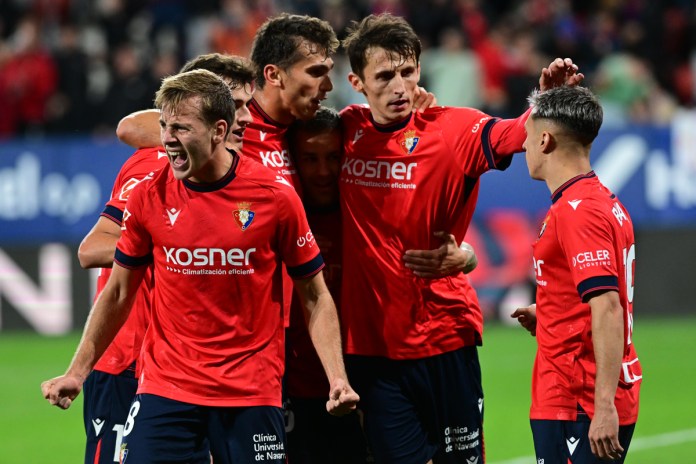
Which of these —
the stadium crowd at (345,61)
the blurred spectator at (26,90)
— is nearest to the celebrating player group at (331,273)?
the stadium crowd at (345,61)

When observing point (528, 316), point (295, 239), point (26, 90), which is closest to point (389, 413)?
point (528, 316)

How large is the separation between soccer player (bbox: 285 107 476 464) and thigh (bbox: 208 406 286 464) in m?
1.26

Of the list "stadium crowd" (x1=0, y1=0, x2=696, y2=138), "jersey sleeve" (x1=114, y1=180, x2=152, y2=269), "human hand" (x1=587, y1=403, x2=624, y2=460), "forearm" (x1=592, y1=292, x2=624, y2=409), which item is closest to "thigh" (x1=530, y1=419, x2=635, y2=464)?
"human hand" (x1=587, y1=403, x2=624, y2=460)

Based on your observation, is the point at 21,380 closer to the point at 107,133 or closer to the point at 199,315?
the point at 107,133

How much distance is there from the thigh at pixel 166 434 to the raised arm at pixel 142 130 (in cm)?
158

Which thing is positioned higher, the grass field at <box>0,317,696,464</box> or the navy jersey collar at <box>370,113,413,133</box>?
the navy jersey collar at <box>370,113,413,133</box>

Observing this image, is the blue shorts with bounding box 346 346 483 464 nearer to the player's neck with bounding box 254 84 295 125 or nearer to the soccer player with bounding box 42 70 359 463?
the soccer player with bounding box 42 70 359 463

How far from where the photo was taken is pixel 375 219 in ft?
21.1

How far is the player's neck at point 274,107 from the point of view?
256 inches

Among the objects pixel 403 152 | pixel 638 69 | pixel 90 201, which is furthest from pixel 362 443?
pixel 638 69

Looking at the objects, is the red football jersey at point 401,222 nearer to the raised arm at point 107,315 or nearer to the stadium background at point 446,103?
the raised arm at point 107,315

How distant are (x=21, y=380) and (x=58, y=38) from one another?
7081 millimetres

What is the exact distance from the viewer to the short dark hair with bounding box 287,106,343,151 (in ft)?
21.5

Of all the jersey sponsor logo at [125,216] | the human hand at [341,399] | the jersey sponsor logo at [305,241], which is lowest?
the human hand at [341,399]
